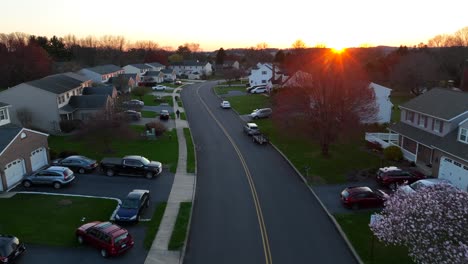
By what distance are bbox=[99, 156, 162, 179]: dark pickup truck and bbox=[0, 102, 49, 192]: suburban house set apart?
5.98 m

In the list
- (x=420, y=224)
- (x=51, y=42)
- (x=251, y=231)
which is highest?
(x=51, y=42)

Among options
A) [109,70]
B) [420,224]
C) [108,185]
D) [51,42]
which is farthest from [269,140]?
[51,42]

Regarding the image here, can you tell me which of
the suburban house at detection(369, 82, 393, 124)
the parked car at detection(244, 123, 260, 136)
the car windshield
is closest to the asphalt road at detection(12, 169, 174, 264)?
the car windshield

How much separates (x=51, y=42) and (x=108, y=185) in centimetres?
10388

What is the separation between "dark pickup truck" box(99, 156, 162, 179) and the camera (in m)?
28.7

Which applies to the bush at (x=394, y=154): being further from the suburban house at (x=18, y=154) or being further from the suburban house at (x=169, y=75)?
the suburban house at (x=169, y=75)

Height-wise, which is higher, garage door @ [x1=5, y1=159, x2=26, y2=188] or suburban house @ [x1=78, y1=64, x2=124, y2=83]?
suburban house @ [x1=78, y1=64, x2=124, y2=83]

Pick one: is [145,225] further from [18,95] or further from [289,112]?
[18,95]

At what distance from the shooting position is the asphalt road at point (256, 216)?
1827 cm

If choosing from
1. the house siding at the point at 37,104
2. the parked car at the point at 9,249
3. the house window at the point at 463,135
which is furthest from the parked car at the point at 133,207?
the house siding at the point at 37,104

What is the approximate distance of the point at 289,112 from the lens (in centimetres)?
3603

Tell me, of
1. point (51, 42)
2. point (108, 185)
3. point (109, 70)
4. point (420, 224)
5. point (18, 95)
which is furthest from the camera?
point (51, 42)

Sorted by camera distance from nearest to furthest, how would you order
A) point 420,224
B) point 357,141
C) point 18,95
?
point 420,224, point 357,141, point 18,95

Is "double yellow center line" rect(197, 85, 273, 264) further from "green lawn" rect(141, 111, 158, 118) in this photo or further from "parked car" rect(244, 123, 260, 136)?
"green lawn" rect(141, 111, 158, 118)
